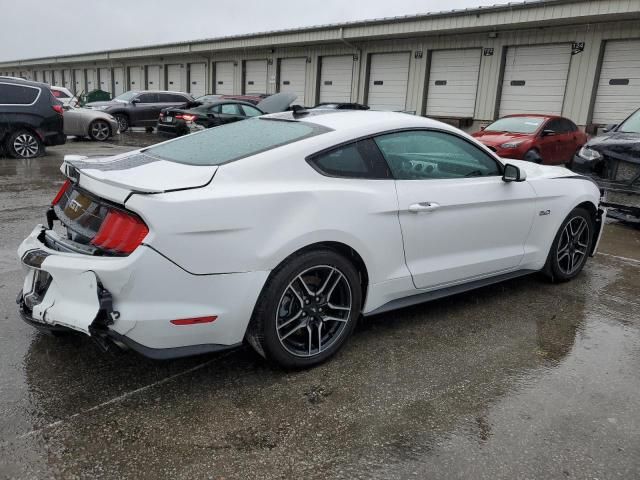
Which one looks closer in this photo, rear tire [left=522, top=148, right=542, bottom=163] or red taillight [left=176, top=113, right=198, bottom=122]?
rear tire [left=522, top=148, right=542, bottom=163]

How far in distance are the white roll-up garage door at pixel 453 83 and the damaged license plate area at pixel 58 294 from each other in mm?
17960

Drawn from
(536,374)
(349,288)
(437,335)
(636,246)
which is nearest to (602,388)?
(536,374)

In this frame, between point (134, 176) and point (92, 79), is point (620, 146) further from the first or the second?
point (92, 79)

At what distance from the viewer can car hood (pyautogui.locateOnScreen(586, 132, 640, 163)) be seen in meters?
6.79

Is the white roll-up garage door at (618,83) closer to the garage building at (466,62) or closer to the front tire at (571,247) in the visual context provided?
the garage building at (466,62)

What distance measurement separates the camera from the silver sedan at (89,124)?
15.5m

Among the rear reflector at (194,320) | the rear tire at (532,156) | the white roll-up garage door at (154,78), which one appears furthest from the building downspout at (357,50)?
the rear reflector at (194,320)

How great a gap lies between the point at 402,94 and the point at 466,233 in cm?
1828

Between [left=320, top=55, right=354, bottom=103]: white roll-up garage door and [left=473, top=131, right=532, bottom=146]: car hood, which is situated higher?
[left=320, top=55, right=354, bottom=103]: white roll-up garage door

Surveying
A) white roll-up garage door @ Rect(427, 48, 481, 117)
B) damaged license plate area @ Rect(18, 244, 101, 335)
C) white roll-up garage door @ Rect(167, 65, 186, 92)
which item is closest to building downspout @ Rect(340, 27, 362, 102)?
white roll-up garage door @ Rect(427, 48, 481, 117)

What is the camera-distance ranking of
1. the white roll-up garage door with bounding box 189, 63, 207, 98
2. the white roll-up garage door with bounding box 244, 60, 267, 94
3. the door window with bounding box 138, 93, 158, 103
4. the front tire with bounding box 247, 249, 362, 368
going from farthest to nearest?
the white roll-up garage door with bounding box 189, 63, 207, 98
the white roll-up garage door with bounding box 244, 60, 267, 94
the door window with bounding box 138, 93, 158, 103
the front tire with bounding box 247, 249, 362, 368

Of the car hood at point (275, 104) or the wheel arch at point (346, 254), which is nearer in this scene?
the wheel arch at point (346, 254)

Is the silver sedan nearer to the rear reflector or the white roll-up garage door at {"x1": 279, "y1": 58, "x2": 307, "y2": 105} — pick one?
the white roll-up garage door at {"x1": 279, "y1": 58, "x2": 307, "y2": 105}

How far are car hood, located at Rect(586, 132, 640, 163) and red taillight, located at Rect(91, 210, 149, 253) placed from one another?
20.8ft
